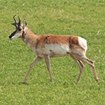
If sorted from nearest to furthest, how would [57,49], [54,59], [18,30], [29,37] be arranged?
[57,49] < [18,30] < [29,37] < [54,59]

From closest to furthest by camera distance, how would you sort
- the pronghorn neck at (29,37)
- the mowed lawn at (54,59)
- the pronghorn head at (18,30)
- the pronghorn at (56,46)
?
the mowed lawn at (54,59)
the pronghorn at (56,46)
the pronghorn head at (18,30)
the pronghorn neck at (29,37)

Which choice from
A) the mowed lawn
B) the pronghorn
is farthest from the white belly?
the mowed lawn

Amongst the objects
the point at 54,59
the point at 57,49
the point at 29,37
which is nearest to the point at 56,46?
the point at 57,49

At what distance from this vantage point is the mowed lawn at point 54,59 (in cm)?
1195

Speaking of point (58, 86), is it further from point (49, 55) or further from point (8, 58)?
point (8, 58)

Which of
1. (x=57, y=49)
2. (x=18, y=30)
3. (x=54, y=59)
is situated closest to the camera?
(x=57, y=49)

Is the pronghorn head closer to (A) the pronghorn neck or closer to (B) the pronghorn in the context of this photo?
(B) the pronghorn

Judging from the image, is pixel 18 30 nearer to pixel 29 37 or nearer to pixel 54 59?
pixel 29 37

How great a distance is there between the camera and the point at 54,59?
16.6m

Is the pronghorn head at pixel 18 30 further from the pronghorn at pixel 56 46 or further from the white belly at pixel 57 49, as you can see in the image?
the white belly at pixel 57 49

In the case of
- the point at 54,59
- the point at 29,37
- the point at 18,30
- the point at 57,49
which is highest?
the point at 18,30

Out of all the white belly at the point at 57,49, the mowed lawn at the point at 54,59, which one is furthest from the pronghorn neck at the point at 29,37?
the mowed lawn at the point at 54,59

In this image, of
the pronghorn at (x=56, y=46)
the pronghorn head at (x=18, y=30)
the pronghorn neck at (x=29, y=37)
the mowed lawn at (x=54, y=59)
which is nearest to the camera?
the mowed lawn at (x=54, y=59)

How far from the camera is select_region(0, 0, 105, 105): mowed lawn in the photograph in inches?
471
